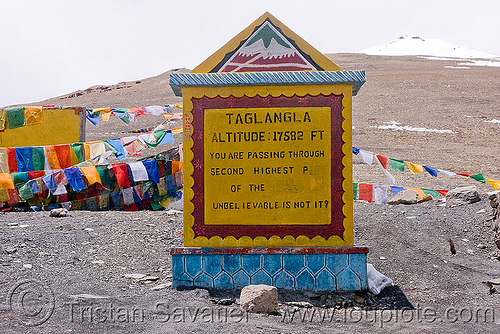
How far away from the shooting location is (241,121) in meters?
5.29

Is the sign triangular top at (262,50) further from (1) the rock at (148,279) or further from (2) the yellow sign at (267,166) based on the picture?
(1) the rock at (148,279)

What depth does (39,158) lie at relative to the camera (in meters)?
11.2

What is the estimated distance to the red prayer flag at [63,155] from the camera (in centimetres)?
1132

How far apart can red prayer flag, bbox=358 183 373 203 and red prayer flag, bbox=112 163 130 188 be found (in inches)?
190

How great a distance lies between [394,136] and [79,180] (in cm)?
1566

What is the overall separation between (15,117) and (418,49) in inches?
3391

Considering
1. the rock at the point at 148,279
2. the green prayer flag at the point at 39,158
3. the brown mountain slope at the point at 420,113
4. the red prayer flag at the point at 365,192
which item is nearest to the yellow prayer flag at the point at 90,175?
the green prayer flag at the point at 39,158

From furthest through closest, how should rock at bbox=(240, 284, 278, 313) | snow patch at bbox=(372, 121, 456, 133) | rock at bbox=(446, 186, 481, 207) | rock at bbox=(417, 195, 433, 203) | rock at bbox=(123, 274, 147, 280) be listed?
snow patch at bbox=(372, 121, 456, 133) < rock at bbox=(417, 195, 433, 203) < rock at bbox=(446, 186, 481, 207) < rock at bbox=(123, 274, 147, 280) < rock at bbox=(240, 284, 278, 313)

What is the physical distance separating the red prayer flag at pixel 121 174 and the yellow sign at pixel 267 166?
18.4ft

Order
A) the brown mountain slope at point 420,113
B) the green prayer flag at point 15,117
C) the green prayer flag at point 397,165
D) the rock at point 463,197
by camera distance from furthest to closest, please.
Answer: the brown mountain slope at point 420,113 → the green prayer flag at point 15,117 → the green prayer flag at point 397,165 → the rock at point 463,197

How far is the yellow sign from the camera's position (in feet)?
17.3

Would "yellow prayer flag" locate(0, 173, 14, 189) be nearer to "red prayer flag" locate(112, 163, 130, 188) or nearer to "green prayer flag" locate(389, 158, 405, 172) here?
"red prayer flag" locate(112, 163, 130, 188)

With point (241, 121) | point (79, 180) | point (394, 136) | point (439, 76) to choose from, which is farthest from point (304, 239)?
point (439, 76)

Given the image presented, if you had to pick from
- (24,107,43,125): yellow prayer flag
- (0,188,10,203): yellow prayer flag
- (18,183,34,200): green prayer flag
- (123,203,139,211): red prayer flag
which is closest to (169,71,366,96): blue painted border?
(18,183,34,200): green prayer flag
